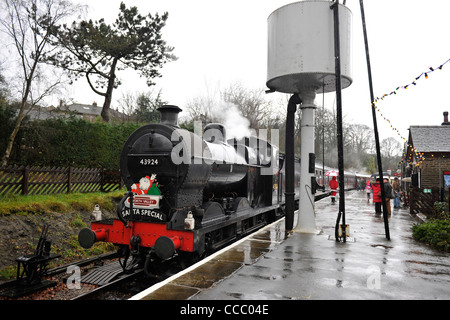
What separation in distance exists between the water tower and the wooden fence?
816cm

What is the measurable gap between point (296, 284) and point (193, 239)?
1.92 m

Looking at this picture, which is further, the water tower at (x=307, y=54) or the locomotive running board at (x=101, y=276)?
the water tower at (x=307, y=54)

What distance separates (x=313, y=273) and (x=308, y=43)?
5.18 meters

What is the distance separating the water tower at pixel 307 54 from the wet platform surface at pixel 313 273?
6.19 ft

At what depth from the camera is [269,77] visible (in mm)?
7844

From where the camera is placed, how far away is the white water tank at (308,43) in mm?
7141

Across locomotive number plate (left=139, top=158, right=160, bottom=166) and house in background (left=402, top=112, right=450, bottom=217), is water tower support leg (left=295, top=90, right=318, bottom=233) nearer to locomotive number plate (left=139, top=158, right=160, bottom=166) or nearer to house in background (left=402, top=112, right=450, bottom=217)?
locomotive number plate (left=139, top=158, right=160, bottom=166)

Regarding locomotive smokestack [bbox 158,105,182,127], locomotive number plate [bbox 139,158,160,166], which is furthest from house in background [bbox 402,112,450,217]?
locomotive number plate [bbox 139,158,160,166]

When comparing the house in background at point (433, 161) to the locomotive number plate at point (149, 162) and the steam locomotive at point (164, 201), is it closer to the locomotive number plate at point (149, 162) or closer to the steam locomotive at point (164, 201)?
the steam locomotive at point (164, 201)

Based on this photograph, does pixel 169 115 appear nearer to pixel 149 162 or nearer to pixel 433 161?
pixel 149 162

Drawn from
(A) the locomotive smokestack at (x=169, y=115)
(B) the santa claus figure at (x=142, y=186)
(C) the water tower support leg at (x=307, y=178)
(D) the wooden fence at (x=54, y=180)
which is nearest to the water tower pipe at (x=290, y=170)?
(C) the water tower support leg at (x=307, y=178)

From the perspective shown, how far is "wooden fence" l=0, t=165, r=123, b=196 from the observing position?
9.55 meters
